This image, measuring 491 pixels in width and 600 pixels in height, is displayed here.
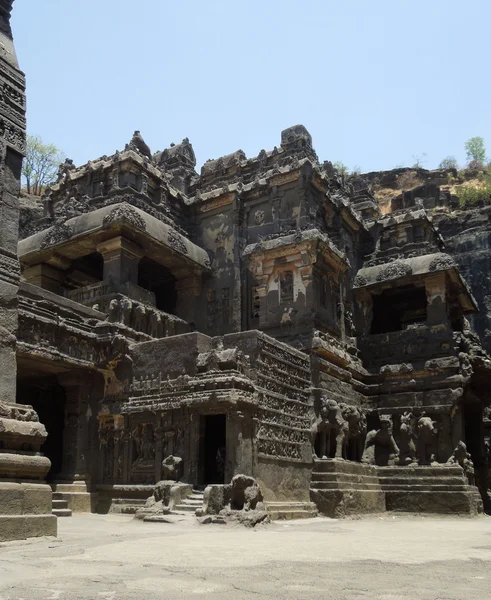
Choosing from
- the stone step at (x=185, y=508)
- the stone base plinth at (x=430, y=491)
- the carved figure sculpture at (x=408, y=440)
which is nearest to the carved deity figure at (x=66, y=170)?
the stone step at (x=185, y=508)

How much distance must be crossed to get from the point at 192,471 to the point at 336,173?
14680mm

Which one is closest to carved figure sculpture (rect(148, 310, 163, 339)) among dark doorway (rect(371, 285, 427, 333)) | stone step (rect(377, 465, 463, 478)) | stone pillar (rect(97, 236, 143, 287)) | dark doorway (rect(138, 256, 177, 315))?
stone pillar (rect(97, 236, 143, 287))

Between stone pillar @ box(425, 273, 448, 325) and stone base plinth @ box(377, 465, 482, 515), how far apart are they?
478cm

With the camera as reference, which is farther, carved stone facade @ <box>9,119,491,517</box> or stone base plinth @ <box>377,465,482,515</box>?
stone base plinth @ <box>377,465,482,515</box>

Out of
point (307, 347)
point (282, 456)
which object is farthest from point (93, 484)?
point (307, 347)

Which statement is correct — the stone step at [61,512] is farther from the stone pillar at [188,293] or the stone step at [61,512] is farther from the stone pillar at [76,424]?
the stone pillar at [188,293]

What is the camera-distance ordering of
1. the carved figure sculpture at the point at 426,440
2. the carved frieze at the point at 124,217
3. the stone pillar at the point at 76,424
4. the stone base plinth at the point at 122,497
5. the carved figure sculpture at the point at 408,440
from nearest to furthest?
1. the stone base plinth at the point at 122,497
2. the stone pillar at the point at 76,424
3. the carved frieze at the point at 124,217
4. the carved figure sculpture at the point at 426,440
5. the carved figure sculpture at the point at 408,440

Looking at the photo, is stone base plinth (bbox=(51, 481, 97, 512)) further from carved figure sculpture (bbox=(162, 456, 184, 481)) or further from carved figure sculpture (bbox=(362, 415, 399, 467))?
carved figure sculpture (bbox=(362, 415, 399, 467))

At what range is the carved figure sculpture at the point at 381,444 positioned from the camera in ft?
65.5

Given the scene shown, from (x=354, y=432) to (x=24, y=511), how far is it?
1365cm

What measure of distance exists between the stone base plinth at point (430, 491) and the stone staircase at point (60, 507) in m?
9.68

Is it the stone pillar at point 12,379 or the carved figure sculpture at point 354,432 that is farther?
the carved figure sculpture at point 354,432

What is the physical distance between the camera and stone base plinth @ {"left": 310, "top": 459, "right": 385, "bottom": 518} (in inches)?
639

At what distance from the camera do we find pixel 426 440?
761 inches
